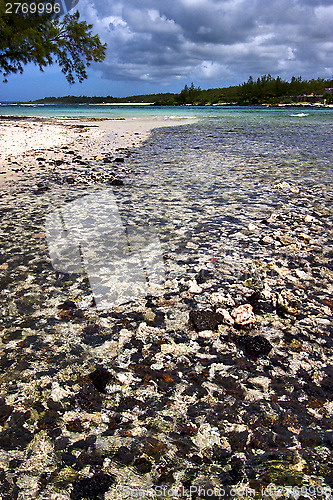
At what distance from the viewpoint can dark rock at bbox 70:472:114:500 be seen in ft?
5.04

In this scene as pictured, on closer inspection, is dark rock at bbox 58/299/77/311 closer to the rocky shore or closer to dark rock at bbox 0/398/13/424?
the rocky shore

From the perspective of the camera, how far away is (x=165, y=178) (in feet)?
28.7

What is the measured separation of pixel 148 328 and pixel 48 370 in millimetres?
864

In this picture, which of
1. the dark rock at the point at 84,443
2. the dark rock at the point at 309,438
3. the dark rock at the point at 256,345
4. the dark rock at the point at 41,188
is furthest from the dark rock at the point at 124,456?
the dark rock at the point at 41,188

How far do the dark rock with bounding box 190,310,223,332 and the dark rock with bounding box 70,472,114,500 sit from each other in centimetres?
136

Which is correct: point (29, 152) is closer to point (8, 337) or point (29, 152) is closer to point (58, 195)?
point (58, 195)

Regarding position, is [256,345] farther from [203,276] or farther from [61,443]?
[61,443]

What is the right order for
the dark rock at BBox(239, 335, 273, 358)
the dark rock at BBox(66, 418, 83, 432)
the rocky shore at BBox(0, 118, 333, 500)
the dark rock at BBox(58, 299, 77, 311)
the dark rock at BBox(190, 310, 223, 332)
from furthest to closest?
1. the dark rock at BBox(58, 299, 77, 311)
2. the dark rock at BBox(190, 310, 223, 332)
3. the dark rock at BBox(239, 335, 273, 358)
4. the dark rock at BBox(66, 418, 83, 432)
5. the rocky shore at BBox(0, 118, 333, 500)

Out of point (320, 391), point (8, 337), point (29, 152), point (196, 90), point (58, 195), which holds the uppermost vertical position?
point (196, 90)

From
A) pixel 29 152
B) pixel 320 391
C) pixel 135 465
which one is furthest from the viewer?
pixel 29 152

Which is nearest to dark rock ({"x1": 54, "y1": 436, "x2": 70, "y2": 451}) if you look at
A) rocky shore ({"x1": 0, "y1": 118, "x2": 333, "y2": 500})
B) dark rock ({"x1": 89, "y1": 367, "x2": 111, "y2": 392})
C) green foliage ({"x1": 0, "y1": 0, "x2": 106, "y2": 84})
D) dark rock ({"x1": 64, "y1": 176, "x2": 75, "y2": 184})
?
rocky shore ({"x1": 0, "y1": 118, "x2": 333, "y2": 500})

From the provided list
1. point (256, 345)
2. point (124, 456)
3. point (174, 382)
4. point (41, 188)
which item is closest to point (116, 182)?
point (41, 188)

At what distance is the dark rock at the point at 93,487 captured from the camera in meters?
1.54

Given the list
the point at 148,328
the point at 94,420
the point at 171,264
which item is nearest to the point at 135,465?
the point at 94,420
